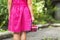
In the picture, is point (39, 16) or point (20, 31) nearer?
point (20, 31)

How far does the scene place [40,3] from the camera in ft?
37.2

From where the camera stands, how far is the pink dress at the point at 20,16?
455 cm

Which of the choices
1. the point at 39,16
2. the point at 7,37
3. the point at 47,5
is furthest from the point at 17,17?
the point at 47,5

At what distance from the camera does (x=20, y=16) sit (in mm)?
4555

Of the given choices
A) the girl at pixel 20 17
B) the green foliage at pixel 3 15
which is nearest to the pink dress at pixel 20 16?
the girl at pixel 20 17

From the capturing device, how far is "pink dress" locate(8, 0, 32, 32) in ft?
14.9

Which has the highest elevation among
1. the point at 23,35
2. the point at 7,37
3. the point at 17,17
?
the point at 17,17

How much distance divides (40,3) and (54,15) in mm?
1214

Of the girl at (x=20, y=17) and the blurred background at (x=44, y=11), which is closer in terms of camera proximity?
the girl at (x=20, y=17)

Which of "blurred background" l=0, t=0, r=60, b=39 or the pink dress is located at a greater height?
the pink dress

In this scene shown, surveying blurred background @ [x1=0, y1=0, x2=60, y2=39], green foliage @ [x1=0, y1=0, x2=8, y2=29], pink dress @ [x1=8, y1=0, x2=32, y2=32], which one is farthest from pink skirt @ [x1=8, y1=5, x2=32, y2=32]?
blurred background @ [x1=0, y1=0, x2=60, y2=39]

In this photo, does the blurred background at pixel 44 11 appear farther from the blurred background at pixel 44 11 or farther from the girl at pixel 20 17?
the girl at pixel 20 17

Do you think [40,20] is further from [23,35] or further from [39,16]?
[23,35]

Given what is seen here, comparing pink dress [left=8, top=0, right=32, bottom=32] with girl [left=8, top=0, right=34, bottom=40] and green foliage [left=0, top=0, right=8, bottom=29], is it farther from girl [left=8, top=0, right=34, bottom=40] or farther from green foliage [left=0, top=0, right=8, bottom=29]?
green foliage [left=0, top=0, right=8, bottom=29]
